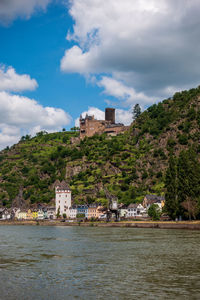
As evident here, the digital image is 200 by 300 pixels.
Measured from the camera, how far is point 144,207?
454 ft

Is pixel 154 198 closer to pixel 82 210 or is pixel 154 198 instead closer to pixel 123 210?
pixel 123 210

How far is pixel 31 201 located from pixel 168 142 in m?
70.6

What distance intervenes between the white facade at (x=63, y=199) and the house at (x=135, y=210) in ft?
97.0

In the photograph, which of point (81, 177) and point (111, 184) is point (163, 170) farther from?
point (81, 177)

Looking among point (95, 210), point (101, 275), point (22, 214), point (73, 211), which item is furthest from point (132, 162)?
point (101, 275)

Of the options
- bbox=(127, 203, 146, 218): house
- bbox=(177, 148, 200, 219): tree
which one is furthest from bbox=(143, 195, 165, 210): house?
bbox=(177, 148, 200, 219): tree

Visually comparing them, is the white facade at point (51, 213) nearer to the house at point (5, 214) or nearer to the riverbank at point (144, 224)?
the riverbank at point (144, 224)

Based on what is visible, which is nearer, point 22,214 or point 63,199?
point 63,199

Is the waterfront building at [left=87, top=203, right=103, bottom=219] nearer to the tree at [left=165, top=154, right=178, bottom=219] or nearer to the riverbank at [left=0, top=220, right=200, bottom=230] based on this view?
the riverbank at [left=0, top=220, right=200, bottom=230]

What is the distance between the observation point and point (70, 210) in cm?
15938

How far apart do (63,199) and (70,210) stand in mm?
5342

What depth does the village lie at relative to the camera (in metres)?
137

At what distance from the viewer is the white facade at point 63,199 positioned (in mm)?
158875

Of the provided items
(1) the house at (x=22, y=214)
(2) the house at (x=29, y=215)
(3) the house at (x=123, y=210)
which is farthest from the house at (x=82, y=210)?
(1) the house at (x=22, y=214)
